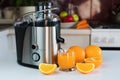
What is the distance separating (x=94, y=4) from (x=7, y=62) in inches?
82.7

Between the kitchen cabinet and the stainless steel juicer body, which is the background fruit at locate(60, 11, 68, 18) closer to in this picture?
the kitchen cabinet

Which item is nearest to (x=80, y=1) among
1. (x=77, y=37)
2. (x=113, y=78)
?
(x=77, y=37)

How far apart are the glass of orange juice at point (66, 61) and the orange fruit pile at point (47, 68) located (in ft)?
0.14

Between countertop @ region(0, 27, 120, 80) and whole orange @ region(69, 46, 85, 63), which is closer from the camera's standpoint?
countertop @ region(0, 27, 120, 80)

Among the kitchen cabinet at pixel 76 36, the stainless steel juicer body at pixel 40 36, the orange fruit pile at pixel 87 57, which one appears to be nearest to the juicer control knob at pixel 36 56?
the stainless steel juicer body at pixel 40 36

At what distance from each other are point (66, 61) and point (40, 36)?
0.50ft

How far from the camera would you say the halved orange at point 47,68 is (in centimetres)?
91

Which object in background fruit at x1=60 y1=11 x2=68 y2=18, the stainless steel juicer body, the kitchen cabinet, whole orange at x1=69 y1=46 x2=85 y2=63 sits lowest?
the kitchen cabinet

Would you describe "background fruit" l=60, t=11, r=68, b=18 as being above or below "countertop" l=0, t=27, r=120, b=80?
above

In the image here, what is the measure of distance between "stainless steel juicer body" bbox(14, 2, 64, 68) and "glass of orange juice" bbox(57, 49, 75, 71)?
0.05 meters

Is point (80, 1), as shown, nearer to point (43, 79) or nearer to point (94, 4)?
point (94, 4)

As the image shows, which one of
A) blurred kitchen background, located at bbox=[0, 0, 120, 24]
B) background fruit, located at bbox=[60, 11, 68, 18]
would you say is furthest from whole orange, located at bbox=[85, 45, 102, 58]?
blurred kitchen background, located at bbox=[0, 0, 120, 24]

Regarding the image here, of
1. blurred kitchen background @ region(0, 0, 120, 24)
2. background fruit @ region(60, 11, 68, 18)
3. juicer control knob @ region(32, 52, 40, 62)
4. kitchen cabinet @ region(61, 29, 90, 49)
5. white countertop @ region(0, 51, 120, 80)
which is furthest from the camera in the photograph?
blurred kitchen background @ region(0, 0, 120, 24)

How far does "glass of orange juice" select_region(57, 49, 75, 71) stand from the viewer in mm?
950
